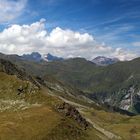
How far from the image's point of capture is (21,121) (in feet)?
440

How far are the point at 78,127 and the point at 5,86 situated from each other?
→ 146ft

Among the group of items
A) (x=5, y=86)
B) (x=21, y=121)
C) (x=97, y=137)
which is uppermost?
(x=5, y=86)

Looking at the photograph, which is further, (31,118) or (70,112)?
(70,112)

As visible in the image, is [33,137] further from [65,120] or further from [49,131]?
[65,120]

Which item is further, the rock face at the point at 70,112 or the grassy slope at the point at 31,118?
the rock face at the point at 70,112

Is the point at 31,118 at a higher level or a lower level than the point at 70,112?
higher

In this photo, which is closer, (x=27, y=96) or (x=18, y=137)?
(x=18, y=137)

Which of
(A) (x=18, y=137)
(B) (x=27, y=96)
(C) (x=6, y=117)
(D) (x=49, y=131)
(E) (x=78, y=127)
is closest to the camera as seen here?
(A) (x=18, y=137)

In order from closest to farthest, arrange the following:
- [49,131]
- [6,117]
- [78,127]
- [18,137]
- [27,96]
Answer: [18,137]
[49,131]
[6,117]
[78,127]
[27,96]

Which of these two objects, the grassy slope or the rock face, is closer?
the grassy slope

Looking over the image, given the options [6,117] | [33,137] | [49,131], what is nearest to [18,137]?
[33,137]

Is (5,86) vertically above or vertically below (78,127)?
above

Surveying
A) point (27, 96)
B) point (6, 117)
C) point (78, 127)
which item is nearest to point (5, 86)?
point (27, 96)

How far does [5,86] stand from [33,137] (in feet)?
176
